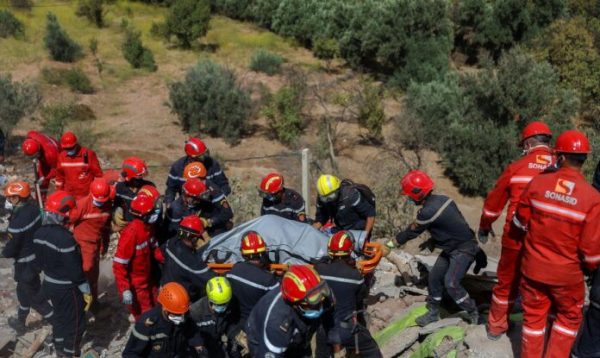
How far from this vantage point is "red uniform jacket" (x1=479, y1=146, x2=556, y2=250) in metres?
5.43

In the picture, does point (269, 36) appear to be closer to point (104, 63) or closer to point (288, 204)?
point (104, 63)

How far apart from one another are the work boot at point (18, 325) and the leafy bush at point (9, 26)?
78.4 ft

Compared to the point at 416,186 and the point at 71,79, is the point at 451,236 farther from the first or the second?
the point at 71,79


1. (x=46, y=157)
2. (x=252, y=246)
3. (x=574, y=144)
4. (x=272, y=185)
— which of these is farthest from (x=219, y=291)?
(x=46, y=157)

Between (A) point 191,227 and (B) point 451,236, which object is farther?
(B) point 451,236

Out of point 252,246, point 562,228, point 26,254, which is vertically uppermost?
point 562,228

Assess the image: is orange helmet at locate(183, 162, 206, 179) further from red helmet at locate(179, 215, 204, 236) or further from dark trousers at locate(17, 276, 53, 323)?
dark trousers at locate(17, 276, 53, 323)

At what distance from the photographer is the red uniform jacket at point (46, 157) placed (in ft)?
26.2

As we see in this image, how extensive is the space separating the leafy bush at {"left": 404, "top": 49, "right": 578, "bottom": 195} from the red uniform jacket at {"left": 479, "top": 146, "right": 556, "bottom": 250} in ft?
43.1

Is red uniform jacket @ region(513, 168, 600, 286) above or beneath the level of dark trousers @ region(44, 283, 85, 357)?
above

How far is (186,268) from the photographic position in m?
5.70

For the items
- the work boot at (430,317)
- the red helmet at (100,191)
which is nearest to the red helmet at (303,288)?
the work boot at (430,317)

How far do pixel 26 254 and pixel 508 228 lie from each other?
4994 mm

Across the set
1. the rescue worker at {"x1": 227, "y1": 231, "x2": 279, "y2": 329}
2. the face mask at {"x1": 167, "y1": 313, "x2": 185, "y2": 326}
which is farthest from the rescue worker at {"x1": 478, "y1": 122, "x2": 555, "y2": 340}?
the face mask at {"x1": 167, "y1": 313, "x2": 185, "y2": 326}
